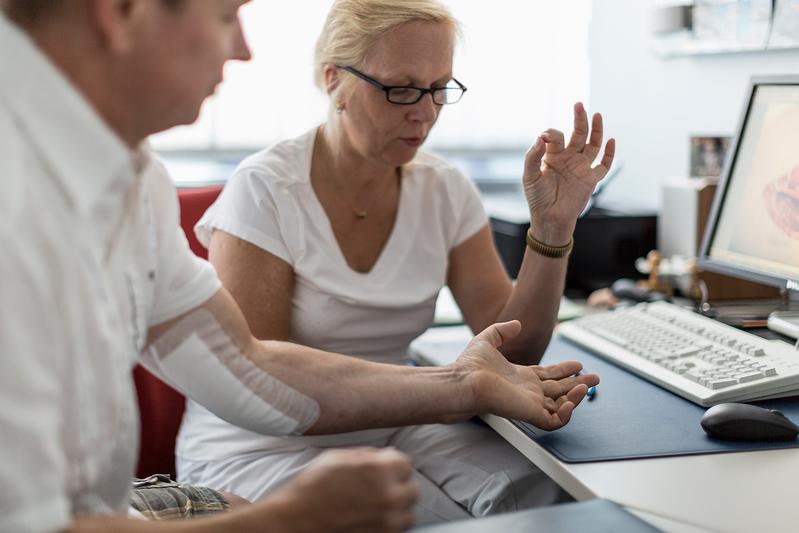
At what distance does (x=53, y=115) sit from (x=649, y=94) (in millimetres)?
2113

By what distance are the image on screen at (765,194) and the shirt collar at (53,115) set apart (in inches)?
50.0

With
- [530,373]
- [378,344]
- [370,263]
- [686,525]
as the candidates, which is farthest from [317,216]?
[686,525]

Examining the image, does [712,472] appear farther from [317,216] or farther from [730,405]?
[317,216]

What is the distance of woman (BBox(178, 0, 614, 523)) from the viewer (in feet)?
5.01

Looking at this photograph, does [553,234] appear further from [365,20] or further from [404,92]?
[365,20]

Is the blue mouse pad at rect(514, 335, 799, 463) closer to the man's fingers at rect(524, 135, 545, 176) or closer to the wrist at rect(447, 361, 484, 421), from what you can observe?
the wrist at rect(447, 361, 484, 421)

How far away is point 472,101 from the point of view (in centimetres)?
328

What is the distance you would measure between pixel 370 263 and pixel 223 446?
0.42 meters

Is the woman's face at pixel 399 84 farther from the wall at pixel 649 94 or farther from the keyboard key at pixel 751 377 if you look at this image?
the wall at pixel 649 94

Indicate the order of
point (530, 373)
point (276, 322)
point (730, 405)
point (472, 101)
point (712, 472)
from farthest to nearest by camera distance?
point (472, 101) → point (276, 322) → point (530, 373) → point (730, 405) → point (712, 472)

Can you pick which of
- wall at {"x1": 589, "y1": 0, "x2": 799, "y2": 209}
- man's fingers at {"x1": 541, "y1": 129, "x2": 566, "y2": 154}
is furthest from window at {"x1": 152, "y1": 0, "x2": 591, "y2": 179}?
man's fingers at {"x1": 541, "y1": 129, "x2": 566, "y2": 154}

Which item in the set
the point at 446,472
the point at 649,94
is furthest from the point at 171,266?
the point at 649,94

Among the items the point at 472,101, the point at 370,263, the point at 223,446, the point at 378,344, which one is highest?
the point at 472,101

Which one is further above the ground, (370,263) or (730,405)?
(370,263)
